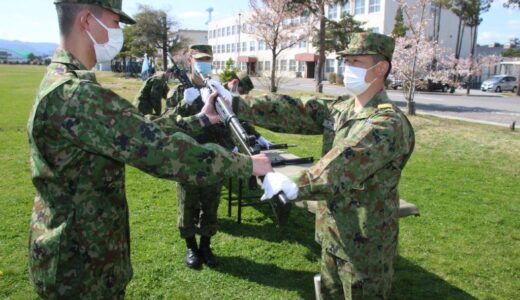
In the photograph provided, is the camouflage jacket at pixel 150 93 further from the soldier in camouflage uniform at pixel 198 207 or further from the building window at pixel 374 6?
the building window at pixel 374 6

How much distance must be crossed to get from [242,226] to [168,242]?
1149 millimetres

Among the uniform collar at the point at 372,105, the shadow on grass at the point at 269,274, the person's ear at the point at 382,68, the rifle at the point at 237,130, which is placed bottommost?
the shadow on grass at the point at 269,274

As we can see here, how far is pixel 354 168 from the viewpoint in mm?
2328

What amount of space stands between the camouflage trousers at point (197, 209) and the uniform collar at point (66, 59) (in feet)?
9.22

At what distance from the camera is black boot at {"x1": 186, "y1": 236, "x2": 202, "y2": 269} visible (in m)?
5.01

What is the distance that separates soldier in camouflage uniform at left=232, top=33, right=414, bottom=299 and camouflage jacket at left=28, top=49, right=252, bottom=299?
62 cm

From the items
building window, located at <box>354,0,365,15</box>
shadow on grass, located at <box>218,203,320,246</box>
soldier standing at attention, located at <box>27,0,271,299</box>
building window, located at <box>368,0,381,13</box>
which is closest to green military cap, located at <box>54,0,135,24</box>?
soldier standing at attention, located at <box>27,0,271,299</box>

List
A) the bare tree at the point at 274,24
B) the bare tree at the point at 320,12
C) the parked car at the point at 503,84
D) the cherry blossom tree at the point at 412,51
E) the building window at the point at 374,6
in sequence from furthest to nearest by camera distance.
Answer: the building window at the point at 374,6 < the parked car at the point at 503,84 < the bare tree at the point at 274,24 < the bare tree at the point at 320,12 < the cherry blossom tree at the point at 412,51

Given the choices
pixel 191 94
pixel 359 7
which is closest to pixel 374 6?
pixel 359 7

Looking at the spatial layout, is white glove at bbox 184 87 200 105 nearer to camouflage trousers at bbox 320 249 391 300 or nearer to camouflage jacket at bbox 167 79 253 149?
camouflage jacket at bbox 167 79 253 149

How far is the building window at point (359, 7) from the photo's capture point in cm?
5006

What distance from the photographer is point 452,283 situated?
15.6ft

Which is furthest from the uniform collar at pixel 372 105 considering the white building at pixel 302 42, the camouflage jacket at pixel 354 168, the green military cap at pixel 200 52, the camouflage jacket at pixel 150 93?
the white building at pixel 302 42

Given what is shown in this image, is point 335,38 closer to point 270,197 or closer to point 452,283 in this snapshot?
point 452,283
